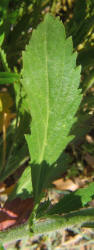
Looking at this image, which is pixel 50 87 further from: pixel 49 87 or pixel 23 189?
pixel 23 189

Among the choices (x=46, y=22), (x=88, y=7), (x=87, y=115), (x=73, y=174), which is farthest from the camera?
(x=73, y=174)

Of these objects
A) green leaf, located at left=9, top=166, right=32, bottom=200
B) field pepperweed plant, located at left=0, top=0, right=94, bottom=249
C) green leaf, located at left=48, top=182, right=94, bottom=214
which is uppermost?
field pepperweed plant, located at left=0, top=0, right=94, bottom=249

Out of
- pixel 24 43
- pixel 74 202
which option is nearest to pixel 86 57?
pixel 24 43

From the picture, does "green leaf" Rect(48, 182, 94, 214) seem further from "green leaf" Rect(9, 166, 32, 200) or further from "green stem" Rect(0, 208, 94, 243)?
"green leaf" Rect(9, 166, 32, 200)

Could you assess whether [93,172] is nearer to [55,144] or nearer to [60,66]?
[55,144]

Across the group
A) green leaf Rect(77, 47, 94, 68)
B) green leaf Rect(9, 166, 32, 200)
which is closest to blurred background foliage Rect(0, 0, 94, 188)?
green leaf Rect(77, 47, 94, 68)

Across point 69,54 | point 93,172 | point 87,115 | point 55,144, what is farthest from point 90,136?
point 69,54

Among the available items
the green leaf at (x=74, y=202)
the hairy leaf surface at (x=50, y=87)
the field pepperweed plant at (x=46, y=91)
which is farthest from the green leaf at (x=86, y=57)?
the green leaf at (x=74, y=202)

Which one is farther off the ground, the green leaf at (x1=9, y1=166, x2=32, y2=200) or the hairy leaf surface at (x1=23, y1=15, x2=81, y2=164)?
the hairy leaf surface at (x1=23, y1=15, x2=81, y2=164)
